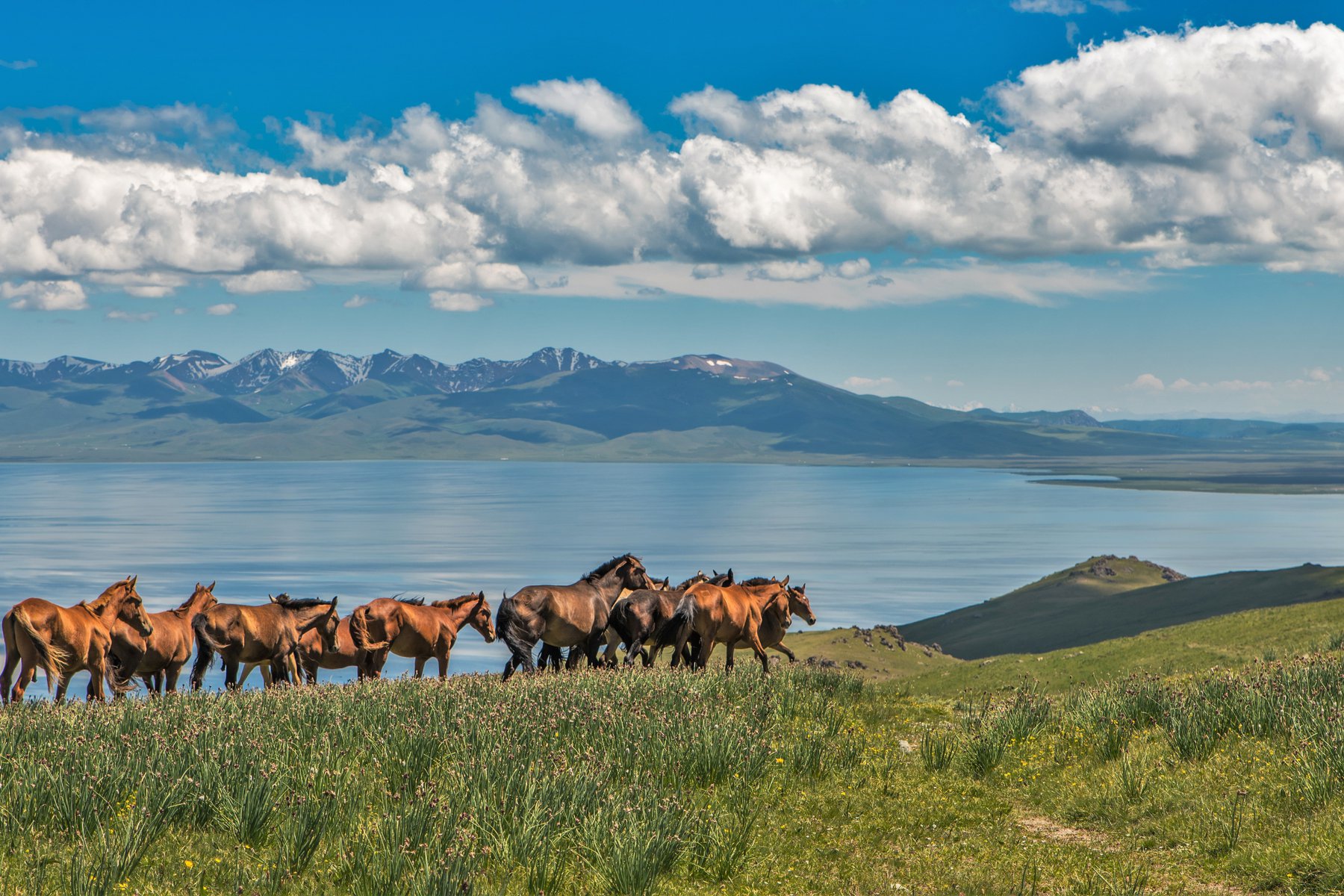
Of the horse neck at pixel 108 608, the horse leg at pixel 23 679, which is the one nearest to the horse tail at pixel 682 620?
the horse neck at pixel 108 608

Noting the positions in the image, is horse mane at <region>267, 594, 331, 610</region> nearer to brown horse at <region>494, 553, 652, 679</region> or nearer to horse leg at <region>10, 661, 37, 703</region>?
brown horse at <region>494, 553, 652, 679</region>

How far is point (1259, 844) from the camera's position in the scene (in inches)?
351

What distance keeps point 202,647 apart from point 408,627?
3768 mm

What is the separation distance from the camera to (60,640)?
55.7 feet

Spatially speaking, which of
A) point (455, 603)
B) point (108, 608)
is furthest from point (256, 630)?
point (455, 603)

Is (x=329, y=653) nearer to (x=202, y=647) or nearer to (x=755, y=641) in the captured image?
(x=202, y=647)

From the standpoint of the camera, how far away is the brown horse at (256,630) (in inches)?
782

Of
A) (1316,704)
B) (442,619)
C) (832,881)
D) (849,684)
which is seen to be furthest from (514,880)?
(442,619)

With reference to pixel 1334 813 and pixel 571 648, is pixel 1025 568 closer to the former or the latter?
pixel 571 648

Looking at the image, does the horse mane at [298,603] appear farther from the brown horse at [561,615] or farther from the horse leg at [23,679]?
the horse leg at [23,679]

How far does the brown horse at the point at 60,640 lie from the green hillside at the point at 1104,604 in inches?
1846

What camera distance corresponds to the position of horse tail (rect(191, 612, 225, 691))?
1973cm

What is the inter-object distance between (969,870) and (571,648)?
1413 centimetres

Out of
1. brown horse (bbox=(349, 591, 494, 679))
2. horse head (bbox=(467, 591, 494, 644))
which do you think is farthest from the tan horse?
horse head (bbox=(467, 591, 494, 644))
